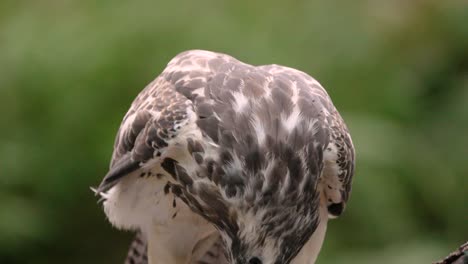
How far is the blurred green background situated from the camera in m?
7.38

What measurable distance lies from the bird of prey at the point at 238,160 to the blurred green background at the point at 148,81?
2554 mm

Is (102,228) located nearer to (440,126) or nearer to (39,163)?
(39,163)

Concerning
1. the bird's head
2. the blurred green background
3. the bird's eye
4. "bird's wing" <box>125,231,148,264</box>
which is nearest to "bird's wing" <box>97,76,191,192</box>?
the bird's head

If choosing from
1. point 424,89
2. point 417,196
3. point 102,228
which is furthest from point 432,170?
point 102,228

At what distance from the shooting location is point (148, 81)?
742cm

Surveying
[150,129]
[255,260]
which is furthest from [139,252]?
[255,260]

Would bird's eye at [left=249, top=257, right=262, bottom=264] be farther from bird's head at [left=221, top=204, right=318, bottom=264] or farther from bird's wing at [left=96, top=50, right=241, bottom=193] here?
bird's wing at [left=96, top=50, right=241, bottom=193]

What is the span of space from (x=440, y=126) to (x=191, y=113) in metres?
4.40

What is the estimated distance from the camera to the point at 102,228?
749cm

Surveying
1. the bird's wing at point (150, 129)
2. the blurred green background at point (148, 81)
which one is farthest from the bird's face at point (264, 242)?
the blurred green background at point (148, 81)

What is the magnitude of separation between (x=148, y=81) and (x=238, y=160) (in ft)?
11.0

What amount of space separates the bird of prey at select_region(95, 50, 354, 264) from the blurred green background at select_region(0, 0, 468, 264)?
8.38ft

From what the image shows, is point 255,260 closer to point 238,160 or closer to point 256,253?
point 256,253

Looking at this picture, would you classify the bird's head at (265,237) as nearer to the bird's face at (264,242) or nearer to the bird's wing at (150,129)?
the bird's face at (264,242)
